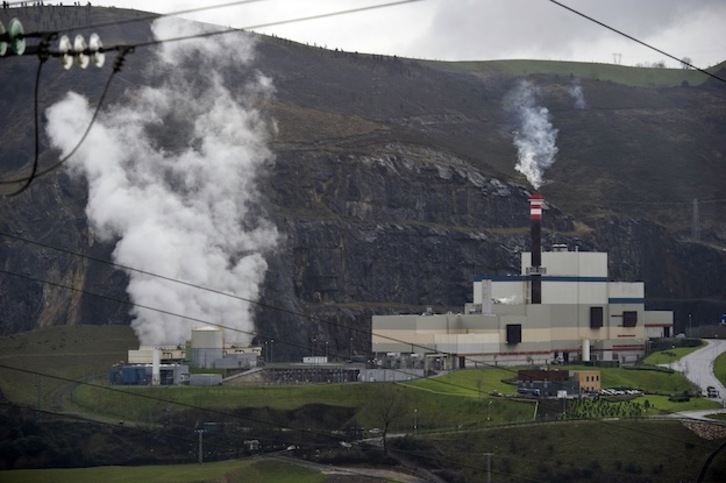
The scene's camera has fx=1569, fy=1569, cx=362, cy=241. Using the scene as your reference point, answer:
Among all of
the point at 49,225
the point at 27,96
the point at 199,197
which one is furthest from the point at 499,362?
the point at 27,96

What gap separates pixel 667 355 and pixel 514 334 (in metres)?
16.0

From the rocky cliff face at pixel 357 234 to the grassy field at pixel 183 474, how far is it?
39590mm

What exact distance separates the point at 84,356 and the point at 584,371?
37.0m

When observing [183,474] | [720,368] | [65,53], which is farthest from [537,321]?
[65,53]

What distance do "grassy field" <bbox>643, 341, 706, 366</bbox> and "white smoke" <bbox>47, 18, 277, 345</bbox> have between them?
3387cm

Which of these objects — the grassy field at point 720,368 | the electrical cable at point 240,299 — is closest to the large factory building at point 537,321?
the electrical cable at point 240,299

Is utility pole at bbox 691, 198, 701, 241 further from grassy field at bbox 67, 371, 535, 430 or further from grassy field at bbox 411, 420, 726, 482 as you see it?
grassy field at bbox 411, 420, 726, 482

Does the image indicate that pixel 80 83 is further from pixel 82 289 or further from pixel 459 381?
pixel 459 381

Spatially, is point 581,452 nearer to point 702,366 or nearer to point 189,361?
point 189,361

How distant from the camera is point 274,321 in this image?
134m

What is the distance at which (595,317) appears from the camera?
13525cm

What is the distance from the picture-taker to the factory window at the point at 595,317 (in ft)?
A: 443

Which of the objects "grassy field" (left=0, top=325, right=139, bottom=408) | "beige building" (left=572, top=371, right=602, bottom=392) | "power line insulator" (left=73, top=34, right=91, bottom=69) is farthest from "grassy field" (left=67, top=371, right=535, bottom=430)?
"power line insulator" (left=73, top=34, right=91, bottom=69)

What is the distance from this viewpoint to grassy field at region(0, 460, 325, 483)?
268 feet
